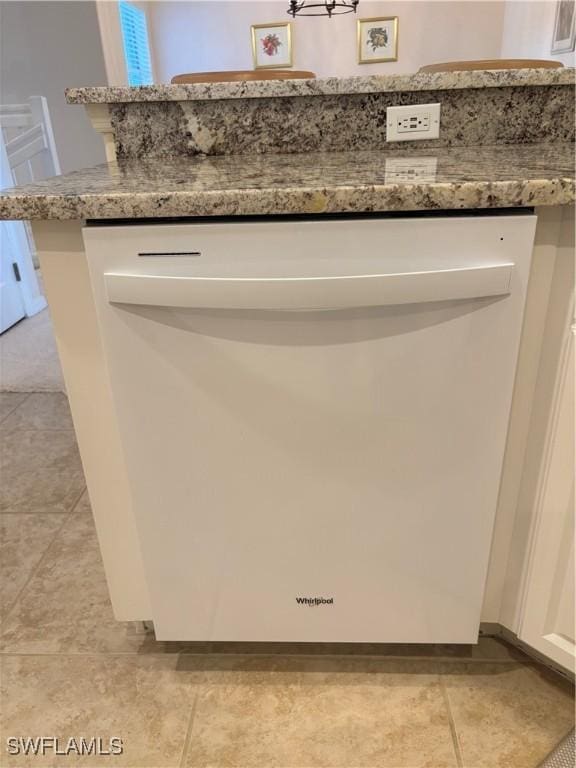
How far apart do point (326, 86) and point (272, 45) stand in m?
3.55

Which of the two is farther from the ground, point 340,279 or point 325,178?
point 325,178

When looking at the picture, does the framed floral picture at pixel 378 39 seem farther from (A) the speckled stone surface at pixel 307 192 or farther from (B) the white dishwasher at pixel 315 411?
(B) the white dishwasher at pixel 315 411

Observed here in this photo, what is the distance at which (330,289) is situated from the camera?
0.75 m

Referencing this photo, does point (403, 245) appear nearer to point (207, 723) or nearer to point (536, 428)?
point (536, 428)

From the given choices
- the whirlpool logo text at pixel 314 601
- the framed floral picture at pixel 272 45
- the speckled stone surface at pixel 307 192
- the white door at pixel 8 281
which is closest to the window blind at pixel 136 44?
the framed floral picture at pixel 272 45

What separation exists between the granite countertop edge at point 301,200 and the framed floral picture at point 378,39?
3.92 meters

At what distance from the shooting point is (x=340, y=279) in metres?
0.74

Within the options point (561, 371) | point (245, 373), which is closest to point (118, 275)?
point (245, 373)

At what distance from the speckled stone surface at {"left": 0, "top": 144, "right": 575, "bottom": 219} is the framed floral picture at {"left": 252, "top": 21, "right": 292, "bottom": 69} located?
12.6 ft

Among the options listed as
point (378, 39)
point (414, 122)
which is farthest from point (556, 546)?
point (378, 39)

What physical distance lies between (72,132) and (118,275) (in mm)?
4401

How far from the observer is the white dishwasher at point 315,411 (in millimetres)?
753

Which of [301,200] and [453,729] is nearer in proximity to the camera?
[301,200]
